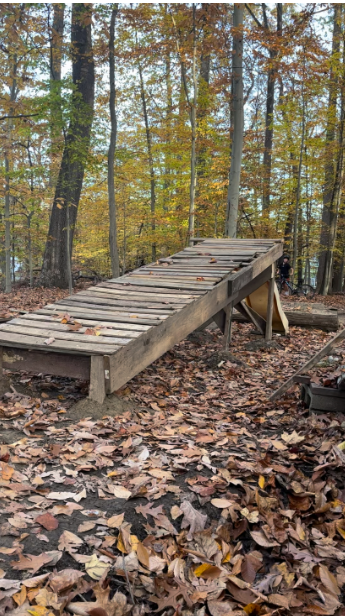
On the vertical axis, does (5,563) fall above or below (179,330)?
below

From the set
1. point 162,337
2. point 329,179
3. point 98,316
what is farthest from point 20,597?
point 329,179

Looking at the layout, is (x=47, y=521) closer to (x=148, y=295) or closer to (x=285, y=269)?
(x=148, y=295)

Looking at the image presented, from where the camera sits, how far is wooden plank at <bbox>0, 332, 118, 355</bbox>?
4010mm

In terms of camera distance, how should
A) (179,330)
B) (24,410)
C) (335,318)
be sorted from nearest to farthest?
(24,410)
(179,330)
(335,318)

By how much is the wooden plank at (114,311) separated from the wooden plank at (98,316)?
0.15ft

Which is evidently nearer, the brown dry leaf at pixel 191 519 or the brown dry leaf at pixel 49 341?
the brown dry leaf at pixel 191 519

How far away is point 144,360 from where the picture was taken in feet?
14.8

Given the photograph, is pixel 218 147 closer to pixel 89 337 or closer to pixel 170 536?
pixel 89 337

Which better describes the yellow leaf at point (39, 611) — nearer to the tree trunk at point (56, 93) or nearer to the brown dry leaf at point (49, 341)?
the brown dry leaf at point (49, 341)

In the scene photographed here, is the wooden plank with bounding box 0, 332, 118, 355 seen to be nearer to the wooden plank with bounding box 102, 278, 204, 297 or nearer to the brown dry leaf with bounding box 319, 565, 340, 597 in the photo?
the wooden plank with bounding box 102, 278, 204, 297

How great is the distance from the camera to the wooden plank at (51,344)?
4.01 metres

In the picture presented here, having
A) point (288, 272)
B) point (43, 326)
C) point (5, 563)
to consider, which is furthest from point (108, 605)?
point (288, 272)

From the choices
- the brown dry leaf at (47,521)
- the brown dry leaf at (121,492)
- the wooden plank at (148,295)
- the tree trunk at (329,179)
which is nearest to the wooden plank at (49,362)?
the brown dry leaf at (121,492)

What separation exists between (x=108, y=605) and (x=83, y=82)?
46.2 feet
